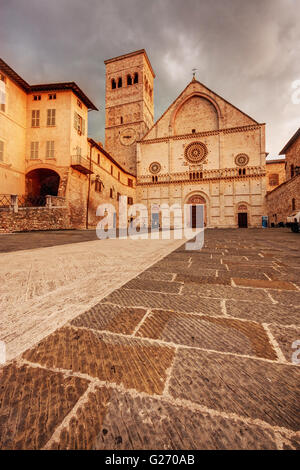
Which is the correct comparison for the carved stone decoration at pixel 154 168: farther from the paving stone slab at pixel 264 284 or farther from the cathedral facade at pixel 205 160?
the paving stone slab at pixel 264 284

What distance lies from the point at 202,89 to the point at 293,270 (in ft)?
98.5

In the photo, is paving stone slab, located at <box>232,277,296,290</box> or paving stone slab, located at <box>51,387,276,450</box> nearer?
paving stone slab, located at <box>51,387,276,450</box>

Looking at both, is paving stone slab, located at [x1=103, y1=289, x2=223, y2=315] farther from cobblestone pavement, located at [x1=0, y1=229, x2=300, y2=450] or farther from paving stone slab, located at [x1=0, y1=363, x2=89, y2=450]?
paving stone slab, located at [x1=0, y1=363, x2=89, y2=450]

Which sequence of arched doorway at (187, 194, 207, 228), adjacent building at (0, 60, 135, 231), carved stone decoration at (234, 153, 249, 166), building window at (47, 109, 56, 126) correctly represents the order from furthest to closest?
arched doorway at (187, 194, 207, 228) < carved stone decoration at (234, 153, 249, 166) < building window at (47, 109, 56, 126) < adjacent building at (0, 60, 135, 231)

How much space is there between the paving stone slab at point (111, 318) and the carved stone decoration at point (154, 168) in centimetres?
2647

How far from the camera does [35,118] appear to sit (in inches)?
642

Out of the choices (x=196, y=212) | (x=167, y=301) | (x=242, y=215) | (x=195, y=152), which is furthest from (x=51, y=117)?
(x=242, y=215)

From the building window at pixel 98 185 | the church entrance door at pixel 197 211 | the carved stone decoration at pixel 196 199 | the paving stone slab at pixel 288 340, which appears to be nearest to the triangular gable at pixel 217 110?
the carved stone decoration at pixel 196 199

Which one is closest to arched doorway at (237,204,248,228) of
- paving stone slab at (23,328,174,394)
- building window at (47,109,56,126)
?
building window at (47,109,56,126)

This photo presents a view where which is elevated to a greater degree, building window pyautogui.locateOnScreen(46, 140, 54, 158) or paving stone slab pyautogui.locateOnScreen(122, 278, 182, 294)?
building window pyautogui.locateOnScreen(46, 140, 54, 158)

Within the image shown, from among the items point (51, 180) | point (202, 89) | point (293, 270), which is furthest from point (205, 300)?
point (202, 89)

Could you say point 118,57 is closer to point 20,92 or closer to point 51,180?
point 20,92

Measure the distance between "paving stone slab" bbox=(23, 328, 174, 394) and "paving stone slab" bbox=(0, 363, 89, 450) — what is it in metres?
0.07

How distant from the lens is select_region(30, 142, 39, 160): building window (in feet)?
52.7
